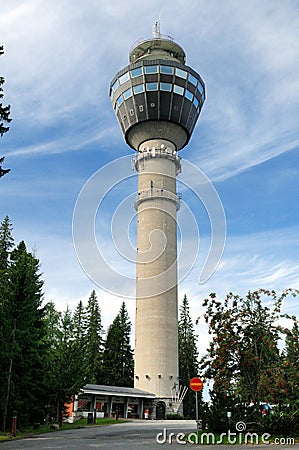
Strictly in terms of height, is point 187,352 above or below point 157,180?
below

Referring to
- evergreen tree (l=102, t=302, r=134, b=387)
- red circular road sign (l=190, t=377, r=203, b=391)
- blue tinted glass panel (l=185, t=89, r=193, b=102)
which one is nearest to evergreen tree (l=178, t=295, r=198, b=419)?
evergreen tree (l=102, t=302, r=134, b=387)

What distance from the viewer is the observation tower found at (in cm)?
4603

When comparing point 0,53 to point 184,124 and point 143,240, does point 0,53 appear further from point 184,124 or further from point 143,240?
point 184,124

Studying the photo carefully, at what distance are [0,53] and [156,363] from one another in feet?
114

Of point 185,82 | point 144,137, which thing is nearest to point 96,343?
point 144,137

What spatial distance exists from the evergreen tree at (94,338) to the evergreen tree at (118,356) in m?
1.12

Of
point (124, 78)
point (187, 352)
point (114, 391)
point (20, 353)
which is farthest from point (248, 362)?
point (187, 352)

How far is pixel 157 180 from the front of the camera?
5222 cm

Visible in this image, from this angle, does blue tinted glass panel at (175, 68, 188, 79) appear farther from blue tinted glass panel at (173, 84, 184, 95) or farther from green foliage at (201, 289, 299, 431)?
green foliage at (201, 289, 299, 431)

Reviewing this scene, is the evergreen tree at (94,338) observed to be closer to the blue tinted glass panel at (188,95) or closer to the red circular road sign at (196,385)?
the blue tinted glass panel at (188,95)

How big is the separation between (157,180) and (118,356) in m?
27.0

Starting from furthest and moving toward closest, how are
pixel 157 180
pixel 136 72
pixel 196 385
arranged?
1. pixel 136 72
2. pixel 157 180
3. pixel 196 385

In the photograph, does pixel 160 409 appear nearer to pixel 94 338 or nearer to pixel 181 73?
pixel 94 338

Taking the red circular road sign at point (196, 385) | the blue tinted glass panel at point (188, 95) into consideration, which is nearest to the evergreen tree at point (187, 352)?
the blue tinted glass panel at point (188, 95)
